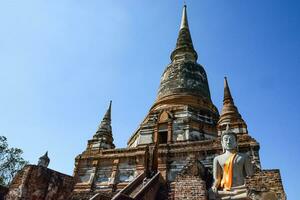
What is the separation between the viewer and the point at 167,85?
851 inches

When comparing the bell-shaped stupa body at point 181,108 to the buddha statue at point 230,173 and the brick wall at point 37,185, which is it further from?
the buddha statue at point 230,173

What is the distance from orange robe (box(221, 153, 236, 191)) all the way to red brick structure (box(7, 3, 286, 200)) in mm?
1007

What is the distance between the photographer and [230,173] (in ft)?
20.4

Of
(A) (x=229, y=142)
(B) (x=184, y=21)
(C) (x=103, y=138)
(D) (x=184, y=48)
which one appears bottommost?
(A) (x=229, y=142)

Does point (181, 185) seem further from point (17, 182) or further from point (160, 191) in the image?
point (17, 182)

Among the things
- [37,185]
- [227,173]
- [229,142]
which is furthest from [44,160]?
[227,173]

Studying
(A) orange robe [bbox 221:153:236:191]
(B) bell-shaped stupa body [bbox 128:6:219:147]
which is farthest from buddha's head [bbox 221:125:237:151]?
(B) bell-shaped stupa body [bbox 128:6:219:147]

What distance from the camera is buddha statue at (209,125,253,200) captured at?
19.1 feet

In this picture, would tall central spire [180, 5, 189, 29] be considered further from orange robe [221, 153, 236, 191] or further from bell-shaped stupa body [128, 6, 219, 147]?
orange robe [221, 153, 236, 191]

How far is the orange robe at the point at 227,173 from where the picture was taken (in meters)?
6.10

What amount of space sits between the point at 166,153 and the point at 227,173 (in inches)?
378

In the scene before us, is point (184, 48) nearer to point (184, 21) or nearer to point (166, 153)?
point (184, 21)

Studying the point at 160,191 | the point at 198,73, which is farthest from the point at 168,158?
the point at 198,73

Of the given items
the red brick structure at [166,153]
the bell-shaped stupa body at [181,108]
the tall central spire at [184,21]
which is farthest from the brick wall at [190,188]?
the tall central spire at [184,21]
